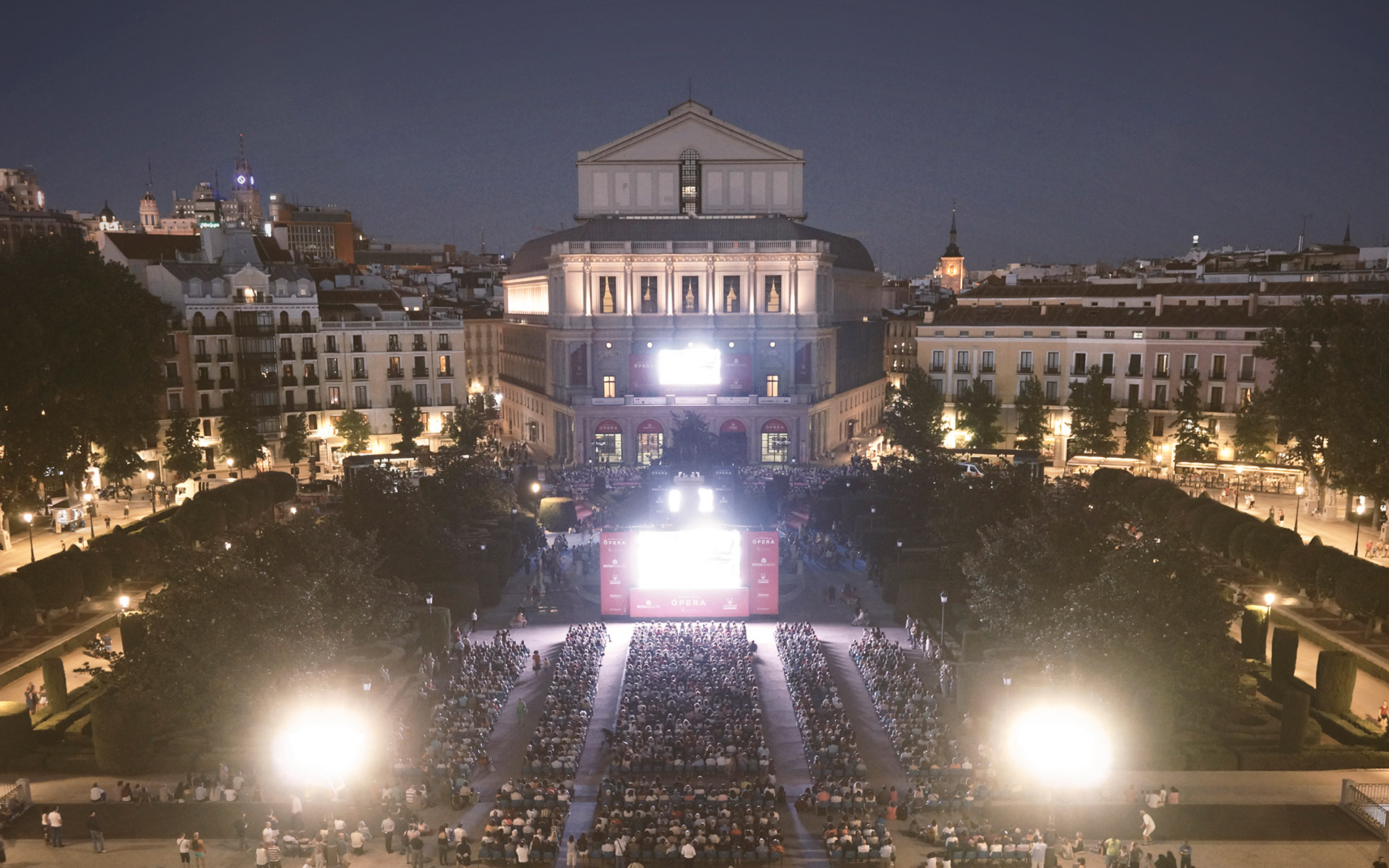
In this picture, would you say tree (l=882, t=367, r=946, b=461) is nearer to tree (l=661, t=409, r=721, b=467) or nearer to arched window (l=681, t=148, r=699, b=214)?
tree (l=661, t=409, r=721, b=467)

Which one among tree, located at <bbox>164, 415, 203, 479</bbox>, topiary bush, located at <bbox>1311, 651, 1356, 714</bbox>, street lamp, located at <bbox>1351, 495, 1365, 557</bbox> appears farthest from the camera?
tree, located at <bbox>164, 415, 203, 479</bbox>

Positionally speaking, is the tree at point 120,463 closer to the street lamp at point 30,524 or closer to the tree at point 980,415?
the street lamp at point 30,524

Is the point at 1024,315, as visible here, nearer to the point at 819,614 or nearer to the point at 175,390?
the point at 819,614

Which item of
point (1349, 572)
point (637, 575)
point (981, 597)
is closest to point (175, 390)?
point (637, 575)

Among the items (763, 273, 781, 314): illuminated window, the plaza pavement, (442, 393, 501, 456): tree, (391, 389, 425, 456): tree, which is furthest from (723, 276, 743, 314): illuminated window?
the plaza pavement

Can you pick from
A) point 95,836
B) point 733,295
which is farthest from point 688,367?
point 95,836

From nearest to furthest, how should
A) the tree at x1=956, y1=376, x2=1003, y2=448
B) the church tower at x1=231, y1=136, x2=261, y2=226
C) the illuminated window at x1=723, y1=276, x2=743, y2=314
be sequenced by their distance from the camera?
1. the tree at x1=956, y1=376, x2=1003, y2=448
2. the illuminated window at x1=723, y1=276, x2=743, y2=314
3. the church tower at x1=231, y1=136, x2=261, y2=226

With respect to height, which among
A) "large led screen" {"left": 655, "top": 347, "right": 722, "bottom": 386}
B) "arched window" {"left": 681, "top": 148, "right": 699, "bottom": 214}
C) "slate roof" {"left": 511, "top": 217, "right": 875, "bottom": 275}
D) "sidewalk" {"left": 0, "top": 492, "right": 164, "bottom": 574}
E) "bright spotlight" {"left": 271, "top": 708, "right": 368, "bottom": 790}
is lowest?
"bright spotlight" {"left": 271, "top": 708, "right": 368, "bottom": 790}
